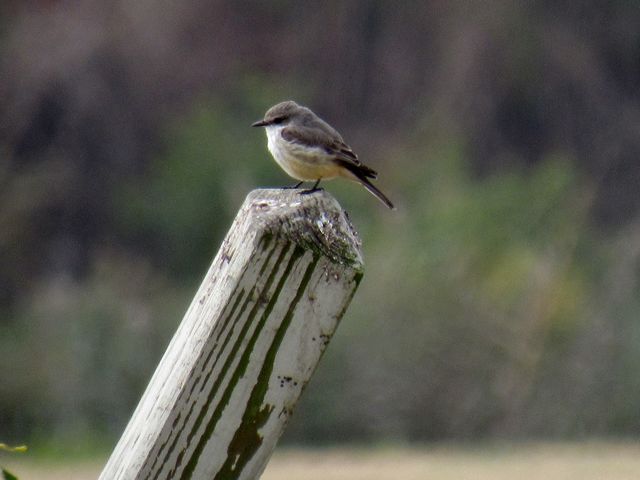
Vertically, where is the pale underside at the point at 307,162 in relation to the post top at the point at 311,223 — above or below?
above

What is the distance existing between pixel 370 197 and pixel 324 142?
21.1m

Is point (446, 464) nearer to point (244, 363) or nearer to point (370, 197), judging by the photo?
point (370, 197)

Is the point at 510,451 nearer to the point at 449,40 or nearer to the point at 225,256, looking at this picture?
the point at 225,256

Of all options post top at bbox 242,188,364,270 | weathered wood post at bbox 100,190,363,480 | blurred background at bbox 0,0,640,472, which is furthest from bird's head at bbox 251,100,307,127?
blurred background at bbox 0,0,640,472

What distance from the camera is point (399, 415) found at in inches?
758

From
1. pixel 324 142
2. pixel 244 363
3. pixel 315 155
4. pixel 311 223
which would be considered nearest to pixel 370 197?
pixel 324 142

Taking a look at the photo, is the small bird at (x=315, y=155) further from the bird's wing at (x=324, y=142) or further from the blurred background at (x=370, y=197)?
the blurred background at (x=370, y=197)

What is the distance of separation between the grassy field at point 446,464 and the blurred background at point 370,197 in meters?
1.09

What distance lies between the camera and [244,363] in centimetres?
187

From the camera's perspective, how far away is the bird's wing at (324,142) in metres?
6.49

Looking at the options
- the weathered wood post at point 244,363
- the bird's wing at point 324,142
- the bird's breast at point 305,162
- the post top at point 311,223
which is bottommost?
the weathered wood post at point 244,363

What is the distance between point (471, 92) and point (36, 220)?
11233 mm

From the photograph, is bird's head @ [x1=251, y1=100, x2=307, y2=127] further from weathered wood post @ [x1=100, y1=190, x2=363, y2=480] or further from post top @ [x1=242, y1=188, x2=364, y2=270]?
weathered wood post @ [x1=100, y1=190, x2=363, y2=480]

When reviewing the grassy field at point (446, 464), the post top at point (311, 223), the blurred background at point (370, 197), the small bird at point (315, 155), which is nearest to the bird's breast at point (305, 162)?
the small bird at point (315, 155)
